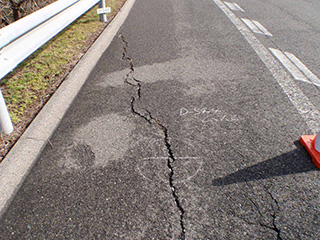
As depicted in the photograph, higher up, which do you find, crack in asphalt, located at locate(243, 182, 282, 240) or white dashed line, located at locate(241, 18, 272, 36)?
crack in asphalt, located at locate(243, 182, 282, 240)

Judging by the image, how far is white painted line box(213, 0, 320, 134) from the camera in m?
2.84

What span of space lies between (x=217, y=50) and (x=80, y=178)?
335 centimetres

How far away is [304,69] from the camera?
12.8 ft

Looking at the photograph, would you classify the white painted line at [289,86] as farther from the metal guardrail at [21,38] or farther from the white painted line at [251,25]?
the metal guardrail at [21,38]

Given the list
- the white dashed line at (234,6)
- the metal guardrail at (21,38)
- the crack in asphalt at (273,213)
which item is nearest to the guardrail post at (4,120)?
the metal guardrail at (21,38)

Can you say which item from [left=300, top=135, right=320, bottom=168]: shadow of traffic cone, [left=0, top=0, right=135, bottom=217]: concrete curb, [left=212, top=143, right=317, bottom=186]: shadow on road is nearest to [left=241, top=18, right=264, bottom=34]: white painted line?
[left=0, top=0, right=135, bottom=217]: concrete curb

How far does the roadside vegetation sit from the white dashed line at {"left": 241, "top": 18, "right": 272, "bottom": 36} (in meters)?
3.18

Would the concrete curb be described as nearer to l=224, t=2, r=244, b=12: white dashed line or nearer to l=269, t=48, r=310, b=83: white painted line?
l=269, t=48, r=310, b=83: white painted line

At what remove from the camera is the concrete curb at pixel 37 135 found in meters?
2.20

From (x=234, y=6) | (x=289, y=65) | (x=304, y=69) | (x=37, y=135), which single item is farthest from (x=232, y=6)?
(x=37, y=135)

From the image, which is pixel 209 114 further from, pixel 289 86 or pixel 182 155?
pixel 289 86

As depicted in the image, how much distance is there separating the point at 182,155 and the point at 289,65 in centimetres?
258

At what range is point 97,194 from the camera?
2066 millimetres

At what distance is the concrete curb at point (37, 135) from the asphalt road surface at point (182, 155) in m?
0.09
